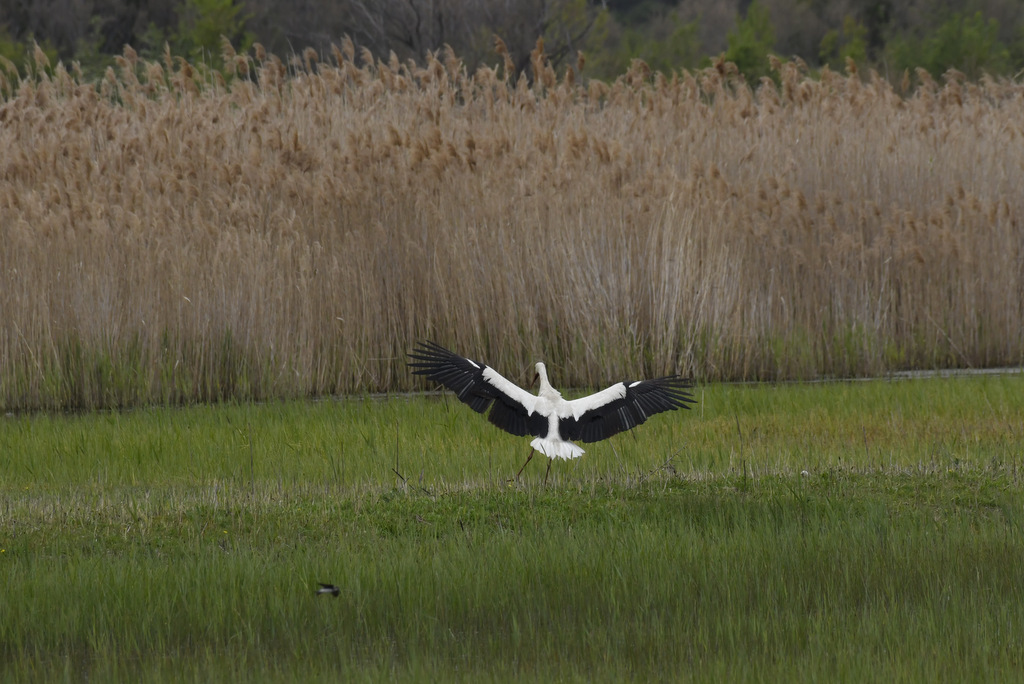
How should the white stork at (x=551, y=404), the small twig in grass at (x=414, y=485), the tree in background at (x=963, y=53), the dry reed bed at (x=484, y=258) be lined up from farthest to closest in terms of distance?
1. the tree in background at (x=963, y=53)
2. the dry reed bed at (x=484, y=258)
3. the small twig in grass at (x=414, y=485)
4. the white stork at (x=551, y=404)

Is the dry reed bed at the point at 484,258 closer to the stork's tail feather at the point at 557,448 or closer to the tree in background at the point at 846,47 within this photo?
the stork's tail feather at the point at 557,448

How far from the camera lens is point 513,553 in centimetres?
476

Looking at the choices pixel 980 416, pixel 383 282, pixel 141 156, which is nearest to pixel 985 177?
pixel 980 416

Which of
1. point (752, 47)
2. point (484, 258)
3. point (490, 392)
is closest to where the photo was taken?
point (490, 392)

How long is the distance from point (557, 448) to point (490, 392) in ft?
1.34

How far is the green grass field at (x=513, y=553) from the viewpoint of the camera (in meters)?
Answer: 3.84

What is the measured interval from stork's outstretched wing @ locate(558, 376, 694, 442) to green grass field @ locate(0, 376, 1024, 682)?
0.30 m

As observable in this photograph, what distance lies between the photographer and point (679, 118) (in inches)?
506

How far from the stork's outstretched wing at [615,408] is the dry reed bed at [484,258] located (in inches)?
130

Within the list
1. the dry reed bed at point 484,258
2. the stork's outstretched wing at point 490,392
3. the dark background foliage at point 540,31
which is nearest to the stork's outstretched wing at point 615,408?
the stork's outstretched wing at point 490,392

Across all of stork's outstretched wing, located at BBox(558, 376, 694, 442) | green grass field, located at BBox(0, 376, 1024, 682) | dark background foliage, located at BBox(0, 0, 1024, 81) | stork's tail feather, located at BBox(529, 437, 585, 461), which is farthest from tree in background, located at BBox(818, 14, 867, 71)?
stork's tail feather, located at BBox(529, 437, 585, 461)

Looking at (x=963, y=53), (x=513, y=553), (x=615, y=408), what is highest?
(x=963, y=53)

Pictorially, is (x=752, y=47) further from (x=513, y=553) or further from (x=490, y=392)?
(x=513, y=553)

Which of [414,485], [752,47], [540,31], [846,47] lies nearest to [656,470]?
[414,485]
